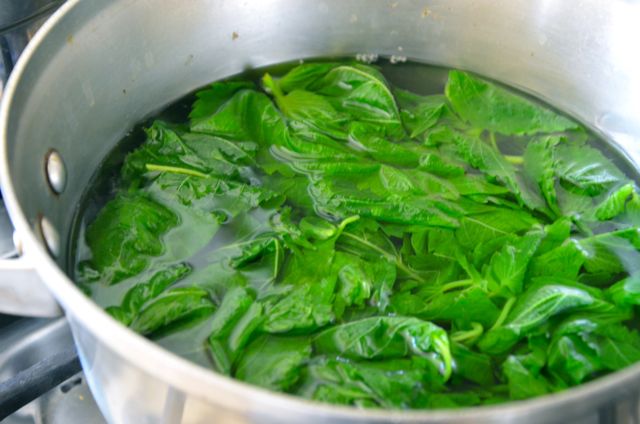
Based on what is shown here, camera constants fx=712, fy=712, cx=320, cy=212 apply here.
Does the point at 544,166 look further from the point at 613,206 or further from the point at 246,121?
the point at 246,121

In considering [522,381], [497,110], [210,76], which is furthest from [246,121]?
[522,381]

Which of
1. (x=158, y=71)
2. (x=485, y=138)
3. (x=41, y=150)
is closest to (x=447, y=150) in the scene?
(x=485, y=138)

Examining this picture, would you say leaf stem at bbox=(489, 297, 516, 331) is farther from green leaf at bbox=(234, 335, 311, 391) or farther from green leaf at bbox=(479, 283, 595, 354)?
green leaf at bbox=(234, 335, 311, 391)

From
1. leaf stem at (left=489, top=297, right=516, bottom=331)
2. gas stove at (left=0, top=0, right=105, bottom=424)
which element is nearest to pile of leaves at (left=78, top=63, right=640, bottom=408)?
leaf stem at (left=489, top=297, right=516, bottom=331)

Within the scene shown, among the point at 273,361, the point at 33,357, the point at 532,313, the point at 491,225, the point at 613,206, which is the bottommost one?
the point at 33,357

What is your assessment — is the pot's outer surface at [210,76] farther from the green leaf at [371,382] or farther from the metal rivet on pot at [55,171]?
the green leaf at [371,382]

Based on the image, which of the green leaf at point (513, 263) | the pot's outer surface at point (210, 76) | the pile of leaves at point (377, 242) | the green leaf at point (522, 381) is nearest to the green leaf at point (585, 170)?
the pile of leaves at point (377, 242)
